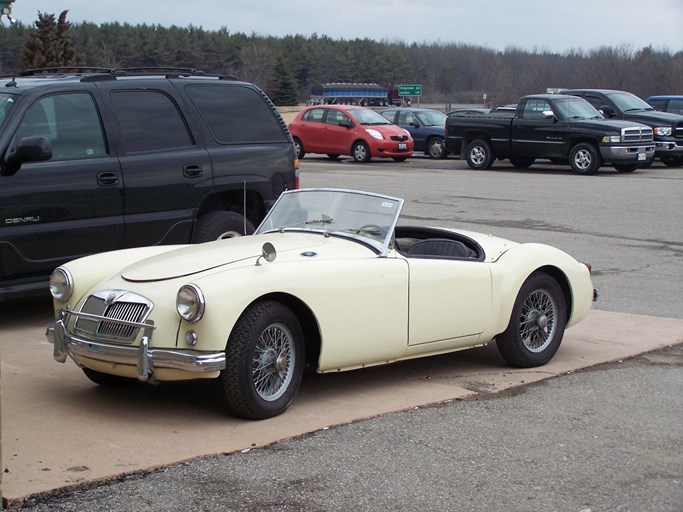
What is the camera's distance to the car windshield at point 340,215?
6695mm

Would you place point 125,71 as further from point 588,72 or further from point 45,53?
point 588,72

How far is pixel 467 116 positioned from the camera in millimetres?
27047

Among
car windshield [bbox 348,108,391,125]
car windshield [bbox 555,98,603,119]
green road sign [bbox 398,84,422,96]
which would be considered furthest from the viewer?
green road sign [bbox 398,84,422,96]

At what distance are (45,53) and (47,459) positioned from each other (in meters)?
26.7

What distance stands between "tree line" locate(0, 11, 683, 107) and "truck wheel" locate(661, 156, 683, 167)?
13.5m

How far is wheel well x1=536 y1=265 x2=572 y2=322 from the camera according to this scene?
7309mm

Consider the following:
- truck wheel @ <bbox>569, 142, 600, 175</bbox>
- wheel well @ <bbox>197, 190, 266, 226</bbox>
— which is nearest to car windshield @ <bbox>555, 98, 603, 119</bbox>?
truck wheel @ <bbox>569, 142, 600, 175</bbox>

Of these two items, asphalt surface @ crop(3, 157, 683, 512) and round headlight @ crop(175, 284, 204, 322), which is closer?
asphalt surface @ crop(3, 157, 683, 512)

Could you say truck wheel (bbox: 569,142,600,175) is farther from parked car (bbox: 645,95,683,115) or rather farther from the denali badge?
the denali badge

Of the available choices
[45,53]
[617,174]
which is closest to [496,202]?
[617,174]

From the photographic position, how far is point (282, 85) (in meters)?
82.8

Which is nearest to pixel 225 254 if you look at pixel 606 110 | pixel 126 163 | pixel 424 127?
pixel 126 163

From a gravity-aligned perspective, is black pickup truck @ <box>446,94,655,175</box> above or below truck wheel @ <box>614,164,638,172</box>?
above

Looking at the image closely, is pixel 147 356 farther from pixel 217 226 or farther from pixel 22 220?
pixel 217 226
